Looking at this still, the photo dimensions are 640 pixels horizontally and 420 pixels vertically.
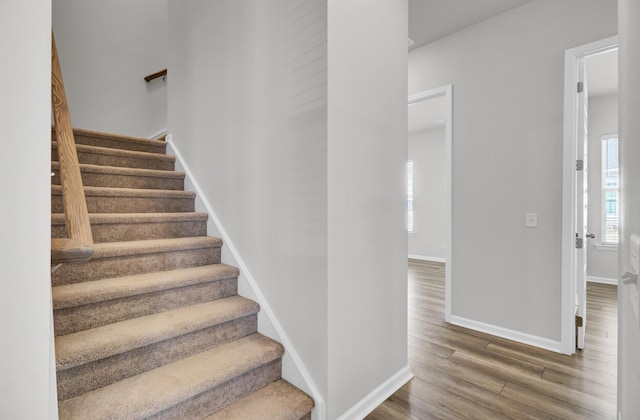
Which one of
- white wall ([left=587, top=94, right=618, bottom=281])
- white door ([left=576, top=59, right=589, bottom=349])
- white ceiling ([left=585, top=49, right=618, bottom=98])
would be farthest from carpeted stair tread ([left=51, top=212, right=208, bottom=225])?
white wall ([left=587, top=94, right=618, bottom=281])

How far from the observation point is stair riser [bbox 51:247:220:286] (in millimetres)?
1667

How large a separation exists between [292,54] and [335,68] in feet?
0.95

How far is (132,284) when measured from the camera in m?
1.68

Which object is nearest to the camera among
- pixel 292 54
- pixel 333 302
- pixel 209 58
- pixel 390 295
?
pixel 333 302

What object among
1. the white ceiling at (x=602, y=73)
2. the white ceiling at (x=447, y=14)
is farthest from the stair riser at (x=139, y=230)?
the white ceiling at (x=602, y=73)

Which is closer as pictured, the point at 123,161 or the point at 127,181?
the point at 127,181

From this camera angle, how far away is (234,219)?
2.18 m

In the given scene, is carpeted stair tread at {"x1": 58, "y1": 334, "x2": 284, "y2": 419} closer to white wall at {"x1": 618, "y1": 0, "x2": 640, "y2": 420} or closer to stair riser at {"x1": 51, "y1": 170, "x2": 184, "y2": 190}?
white wall at {"x1": 618, "y1": 0, "x2": 640, "y2": 420}

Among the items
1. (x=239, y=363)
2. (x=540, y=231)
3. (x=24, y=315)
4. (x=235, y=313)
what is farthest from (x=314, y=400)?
(x=540, y=231)

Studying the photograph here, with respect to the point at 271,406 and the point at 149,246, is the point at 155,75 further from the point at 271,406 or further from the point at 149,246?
the point at 271,406

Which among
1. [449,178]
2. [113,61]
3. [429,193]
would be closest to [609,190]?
[429,193]

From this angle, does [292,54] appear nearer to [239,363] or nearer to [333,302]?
[333,302]

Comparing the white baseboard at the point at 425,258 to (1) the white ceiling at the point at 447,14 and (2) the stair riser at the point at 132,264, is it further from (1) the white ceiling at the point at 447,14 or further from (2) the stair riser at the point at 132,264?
(2) the stair riser at the point at 132,264

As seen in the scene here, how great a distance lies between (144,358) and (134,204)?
1298 mm
